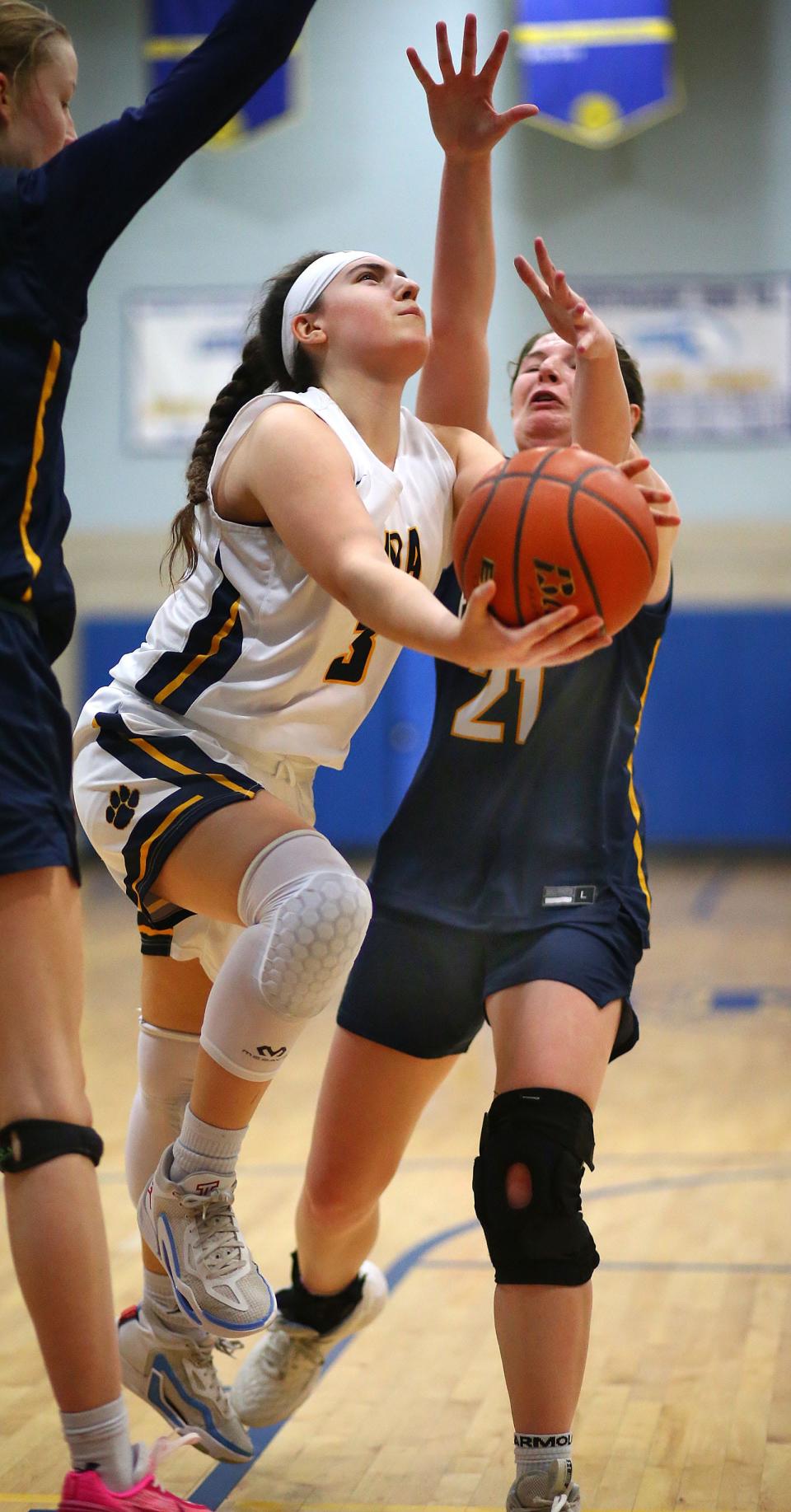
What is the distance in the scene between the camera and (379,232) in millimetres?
13078

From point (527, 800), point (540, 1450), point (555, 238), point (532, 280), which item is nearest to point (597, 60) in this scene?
point (555, 238)

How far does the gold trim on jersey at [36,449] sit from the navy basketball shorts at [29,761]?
8 cm

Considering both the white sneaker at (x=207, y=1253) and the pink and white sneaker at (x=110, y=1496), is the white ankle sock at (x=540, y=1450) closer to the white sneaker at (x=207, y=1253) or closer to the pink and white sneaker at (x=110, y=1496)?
the white sneaker at (x=207, y=1253)

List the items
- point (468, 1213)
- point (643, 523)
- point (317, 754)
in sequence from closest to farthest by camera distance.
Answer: point (643, 523) → point (317, 754) → point (468, 1213)

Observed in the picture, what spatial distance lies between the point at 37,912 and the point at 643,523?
40.8 inches

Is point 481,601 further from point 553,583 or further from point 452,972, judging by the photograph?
point 452,972

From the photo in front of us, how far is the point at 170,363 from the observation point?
13.4 metres

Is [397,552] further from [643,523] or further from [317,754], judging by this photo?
[643,523]

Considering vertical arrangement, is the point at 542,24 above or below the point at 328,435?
above

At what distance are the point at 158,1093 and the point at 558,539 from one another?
1.38 m

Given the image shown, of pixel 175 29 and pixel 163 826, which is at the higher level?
pixel 175 29

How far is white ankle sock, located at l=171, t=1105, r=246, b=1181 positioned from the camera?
105 inches

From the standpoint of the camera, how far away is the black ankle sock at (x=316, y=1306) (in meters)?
3.33

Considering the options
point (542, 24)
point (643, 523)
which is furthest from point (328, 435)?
point (542, 24)
